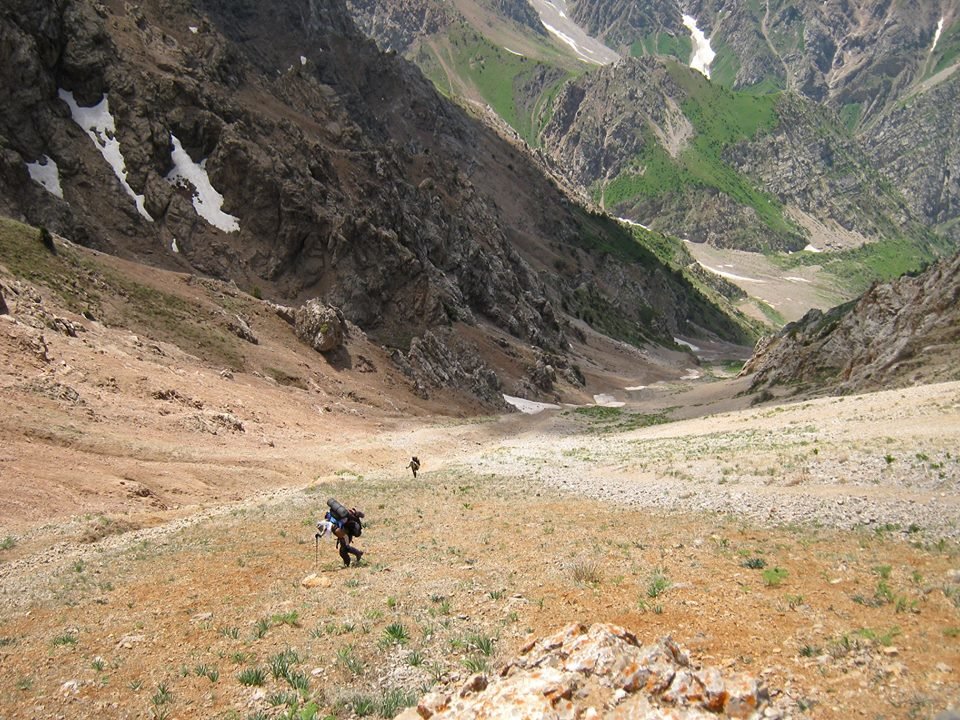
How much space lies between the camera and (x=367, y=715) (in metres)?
7.53

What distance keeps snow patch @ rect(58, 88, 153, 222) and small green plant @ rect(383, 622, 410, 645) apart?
50911 mm

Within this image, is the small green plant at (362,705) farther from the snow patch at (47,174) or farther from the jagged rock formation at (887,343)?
the snow patch at (47,174)

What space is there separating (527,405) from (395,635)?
2182 inches

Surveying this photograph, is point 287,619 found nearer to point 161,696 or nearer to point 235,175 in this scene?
point 161,696

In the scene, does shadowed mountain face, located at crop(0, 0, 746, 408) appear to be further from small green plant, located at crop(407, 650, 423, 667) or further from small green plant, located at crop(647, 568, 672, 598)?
small green plant, located at crop(647, 568, 672, 598)

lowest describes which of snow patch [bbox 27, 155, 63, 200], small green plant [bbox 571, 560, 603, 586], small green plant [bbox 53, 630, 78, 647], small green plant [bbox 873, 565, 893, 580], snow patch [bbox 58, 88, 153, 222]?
small green plant [bbox 53, 630, 78, 647]

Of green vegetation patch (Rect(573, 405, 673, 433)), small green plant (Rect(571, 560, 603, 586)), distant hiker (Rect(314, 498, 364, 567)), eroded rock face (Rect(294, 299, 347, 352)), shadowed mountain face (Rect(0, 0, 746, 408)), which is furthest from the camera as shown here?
shadowed mountain face (Rect(0, 0, 746, 408))

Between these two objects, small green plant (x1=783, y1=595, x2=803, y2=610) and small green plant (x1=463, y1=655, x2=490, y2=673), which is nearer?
small green plant (x1=463, y1=655, x2=490, y2=673)

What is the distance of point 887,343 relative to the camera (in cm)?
4069

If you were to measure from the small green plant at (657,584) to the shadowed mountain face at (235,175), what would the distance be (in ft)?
154

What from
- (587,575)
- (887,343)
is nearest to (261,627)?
(587,575)

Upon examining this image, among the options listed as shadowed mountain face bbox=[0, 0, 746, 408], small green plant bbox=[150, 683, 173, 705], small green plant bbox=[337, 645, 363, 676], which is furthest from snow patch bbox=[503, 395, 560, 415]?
small green plant bbox=[150, 683, 173, 705]

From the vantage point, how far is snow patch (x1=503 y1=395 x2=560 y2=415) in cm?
6334

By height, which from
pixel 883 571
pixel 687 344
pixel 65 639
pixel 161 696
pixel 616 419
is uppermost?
pixel 687 344
